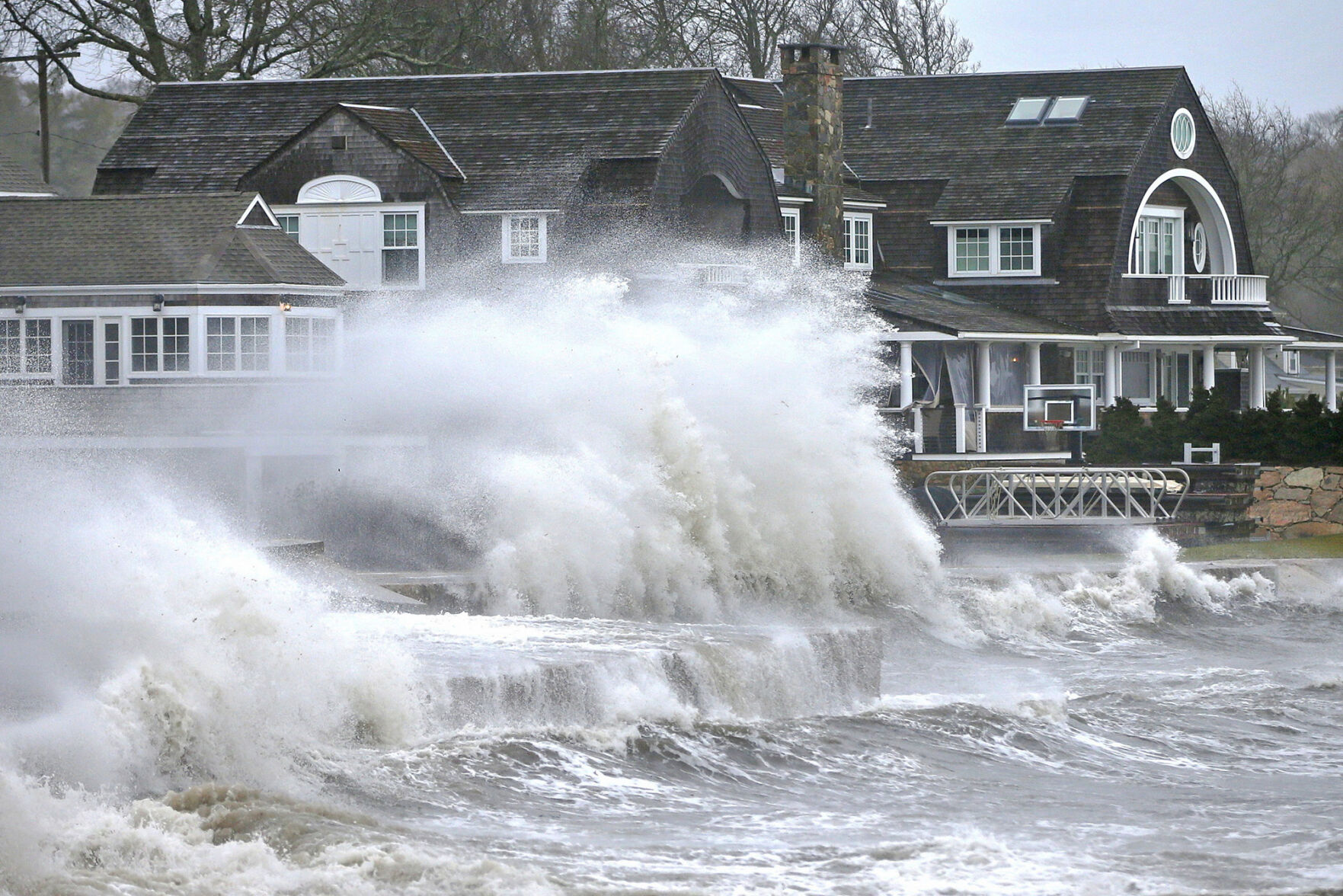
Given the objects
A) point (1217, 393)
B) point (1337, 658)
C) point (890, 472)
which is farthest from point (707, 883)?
point (1217, 393)

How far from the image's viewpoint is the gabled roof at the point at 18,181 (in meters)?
38.2

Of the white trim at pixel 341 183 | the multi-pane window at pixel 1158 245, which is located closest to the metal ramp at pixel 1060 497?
the white trim at pixel 341 183

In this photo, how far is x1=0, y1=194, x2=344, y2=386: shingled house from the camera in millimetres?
29422

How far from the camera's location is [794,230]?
39906mm

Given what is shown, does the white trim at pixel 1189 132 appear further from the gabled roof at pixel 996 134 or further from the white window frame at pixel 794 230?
the white window frame at pixel 794 230

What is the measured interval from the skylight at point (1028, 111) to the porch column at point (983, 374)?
721 centimetres

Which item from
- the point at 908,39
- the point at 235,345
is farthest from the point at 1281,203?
the point at 235,345

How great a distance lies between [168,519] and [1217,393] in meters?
21.1

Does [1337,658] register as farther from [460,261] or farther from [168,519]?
[460,261]

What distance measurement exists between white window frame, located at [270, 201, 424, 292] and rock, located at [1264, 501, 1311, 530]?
1507 cm

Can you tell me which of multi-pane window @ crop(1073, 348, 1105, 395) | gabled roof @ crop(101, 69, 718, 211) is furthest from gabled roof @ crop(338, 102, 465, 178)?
multi-pane window @ crop(1073, 348, 1105, 395)

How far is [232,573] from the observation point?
47.5 feet

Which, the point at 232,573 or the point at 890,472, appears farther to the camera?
the point at 890,472

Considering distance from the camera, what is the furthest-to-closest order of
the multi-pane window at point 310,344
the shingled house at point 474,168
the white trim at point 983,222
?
the white trim at point 983,222, the shingled house at point 474,168, the multi-pane window at point 310,344
